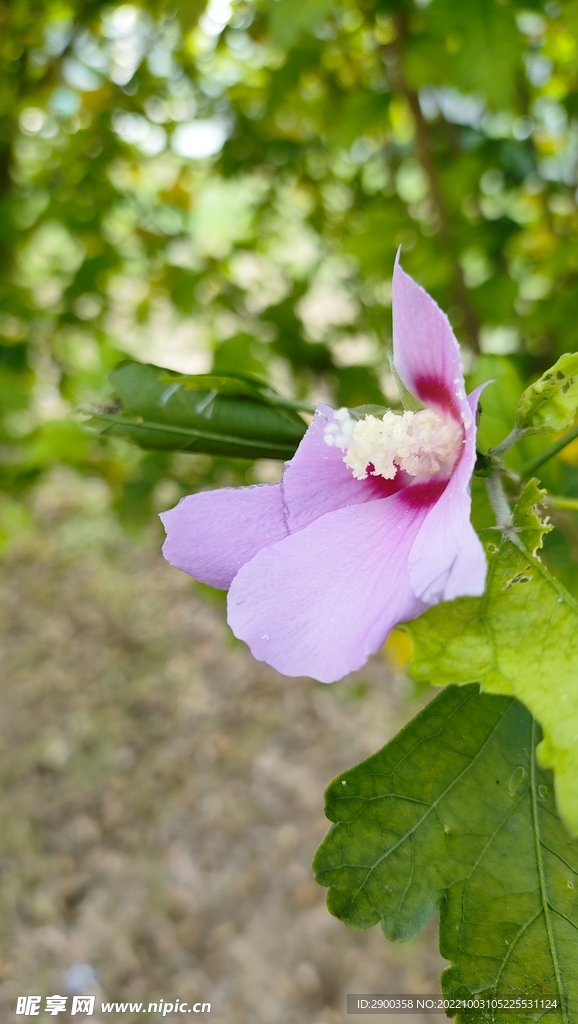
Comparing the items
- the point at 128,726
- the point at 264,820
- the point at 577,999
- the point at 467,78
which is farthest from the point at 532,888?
the point at 128,726

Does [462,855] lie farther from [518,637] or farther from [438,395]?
[438,395]

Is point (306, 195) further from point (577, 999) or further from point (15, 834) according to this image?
point (577, 999)

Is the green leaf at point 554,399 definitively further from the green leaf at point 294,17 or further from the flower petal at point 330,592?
the green leaf at point 294,17

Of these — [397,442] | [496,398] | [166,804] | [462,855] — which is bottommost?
[166,804]

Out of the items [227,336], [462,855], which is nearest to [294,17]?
[227,336]

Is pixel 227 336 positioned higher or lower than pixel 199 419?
lower

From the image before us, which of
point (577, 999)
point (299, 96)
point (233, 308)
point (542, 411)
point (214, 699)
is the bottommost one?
point (214, 699)

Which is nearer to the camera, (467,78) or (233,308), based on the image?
(467,78)
